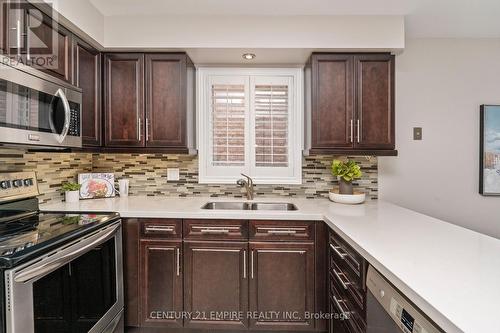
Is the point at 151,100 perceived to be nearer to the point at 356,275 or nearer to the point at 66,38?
the point at 66,38

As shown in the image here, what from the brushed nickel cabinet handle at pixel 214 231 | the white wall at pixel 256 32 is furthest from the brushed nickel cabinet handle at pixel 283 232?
the white wall at pixel 256 32

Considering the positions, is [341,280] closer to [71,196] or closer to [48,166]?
[71,196]

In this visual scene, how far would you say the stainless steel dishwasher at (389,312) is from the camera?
0.83 metres

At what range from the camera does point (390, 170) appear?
2.45m

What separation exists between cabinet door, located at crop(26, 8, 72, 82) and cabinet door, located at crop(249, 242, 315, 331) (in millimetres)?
1722

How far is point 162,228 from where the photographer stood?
191 cm

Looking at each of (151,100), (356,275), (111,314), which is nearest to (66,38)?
(151,100)

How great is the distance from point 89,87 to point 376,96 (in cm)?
224

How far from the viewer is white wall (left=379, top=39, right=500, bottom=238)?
2.40 metres

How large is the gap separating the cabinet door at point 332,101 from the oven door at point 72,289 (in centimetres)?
167

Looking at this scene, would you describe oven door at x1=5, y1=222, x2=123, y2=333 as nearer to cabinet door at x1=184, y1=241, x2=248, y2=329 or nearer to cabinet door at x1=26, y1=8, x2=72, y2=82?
cabinet door at x1=184, y1=241, x2=248, y2=329

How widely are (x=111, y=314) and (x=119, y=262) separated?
31cm

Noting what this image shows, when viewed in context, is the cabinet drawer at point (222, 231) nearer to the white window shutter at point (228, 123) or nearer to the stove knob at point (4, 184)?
the white window shutter at point (228, 123)

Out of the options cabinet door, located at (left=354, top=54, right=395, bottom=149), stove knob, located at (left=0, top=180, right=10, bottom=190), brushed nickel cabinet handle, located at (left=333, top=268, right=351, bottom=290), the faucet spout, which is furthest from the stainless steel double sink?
stove knob, located at (left=0, top=180, right=10, bottom=190)
